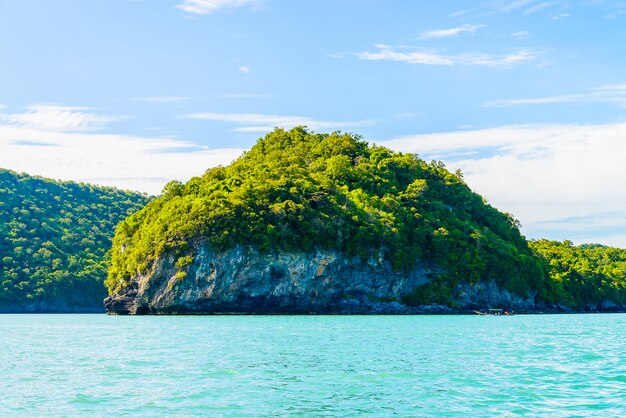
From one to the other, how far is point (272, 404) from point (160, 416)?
2709mm

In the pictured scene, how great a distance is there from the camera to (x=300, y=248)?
80.9 m

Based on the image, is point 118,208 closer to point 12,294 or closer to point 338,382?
point 12,294

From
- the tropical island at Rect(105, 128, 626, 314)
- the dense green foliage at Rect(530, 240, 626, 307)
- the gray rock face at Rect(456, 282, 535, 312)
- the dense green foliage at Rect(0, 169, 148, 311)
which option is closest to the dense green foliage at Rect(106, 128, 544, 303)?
the tropical island at Rect(105, 128, 626, 314)

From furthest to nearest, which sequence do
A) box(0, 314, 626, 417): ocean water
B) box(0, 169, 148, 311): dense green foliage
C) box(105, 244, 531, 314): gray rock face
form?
box(0, 169, 148, 311): dense green foliage → box(105, 244, 531, 314): gray rock face → box(0, 314, 626, 417): ocean water

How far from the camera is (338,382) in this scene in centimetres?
2083

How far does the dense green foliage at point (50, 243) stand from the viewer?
107188 mm

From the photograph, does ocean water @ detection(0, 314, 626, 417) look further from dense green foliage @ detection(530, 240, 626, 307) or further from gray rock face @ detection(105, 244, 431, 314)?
dense green foliage @ detection(530, 240, 626, 307)

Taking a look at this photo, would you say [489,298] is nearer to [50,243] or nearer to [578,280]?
[578,280]

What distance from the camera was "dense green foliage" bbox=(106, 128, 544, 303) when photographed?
80562 millimetres

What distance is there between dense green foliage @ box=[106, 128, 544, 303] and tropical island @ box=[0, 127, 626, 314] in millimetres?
184

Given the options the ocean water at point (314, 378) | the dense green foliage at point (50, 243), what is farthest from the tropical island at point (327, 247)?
the ocean water at point (314, 378)

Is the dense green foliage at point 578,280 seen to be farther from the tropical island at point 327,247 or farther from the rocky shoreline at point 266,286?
the rocky shoreline at point 266,286

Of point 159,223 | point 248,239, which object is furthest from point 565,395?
point 159,223

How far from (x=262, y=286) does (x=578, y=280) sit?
2201 inches
